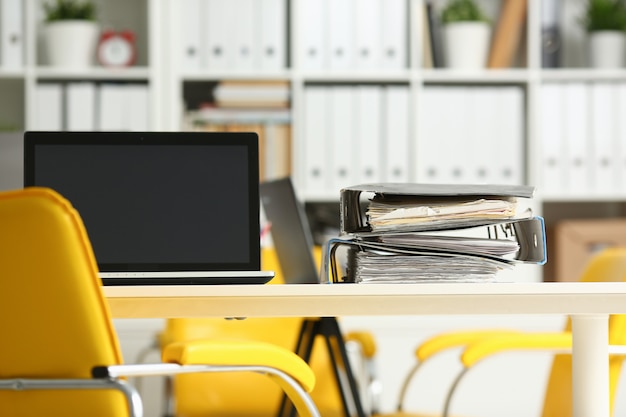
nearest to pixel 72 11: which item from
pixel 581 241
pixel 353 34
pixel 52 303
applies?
pixel 353 34

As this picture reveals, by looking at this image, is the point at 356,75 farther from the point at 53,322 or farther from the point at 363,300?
the point at 53,322

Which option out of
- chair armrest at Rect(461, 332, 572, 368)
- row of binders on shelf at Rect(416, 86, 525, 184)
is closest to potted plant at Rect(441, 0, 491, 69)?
row of binders on shelf at Rect(416, 86, 525, 184)

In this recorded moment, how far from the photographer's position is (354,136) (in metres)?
3.58

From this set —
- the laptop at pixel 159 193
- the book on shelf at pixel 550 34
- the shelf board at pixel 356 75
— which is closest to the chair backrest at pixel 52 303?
the laptop at pixel 159 193

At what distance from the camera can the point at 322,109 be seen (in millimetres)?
3594

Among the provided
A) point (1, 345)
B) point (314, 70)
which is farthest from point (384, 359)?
point (1, 345)

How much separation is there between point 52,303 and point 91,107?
2389 millimetres

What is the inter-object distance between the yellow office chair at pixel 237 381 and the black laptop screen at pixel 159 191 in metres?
1.07

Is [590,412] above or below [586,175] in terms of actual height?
below

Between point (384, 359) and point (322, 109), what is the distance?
0.93 metres

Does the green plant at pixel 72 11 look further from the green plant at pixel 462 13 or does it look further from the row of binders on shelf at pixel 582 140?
the row of binders on shelf at pixel 582 140

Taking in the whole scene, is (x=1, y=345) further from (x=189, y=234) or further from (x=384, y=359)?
(x=384, y=359)

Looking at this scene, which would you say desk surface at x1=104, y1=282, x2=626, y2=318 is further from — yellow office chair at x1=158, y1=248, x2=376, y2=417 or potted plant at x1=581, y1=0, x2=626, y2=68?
potted plant at x1=581, y1=0, x2=626, y2=68

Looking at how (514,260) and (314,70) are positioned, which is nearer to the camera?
(514,260)
